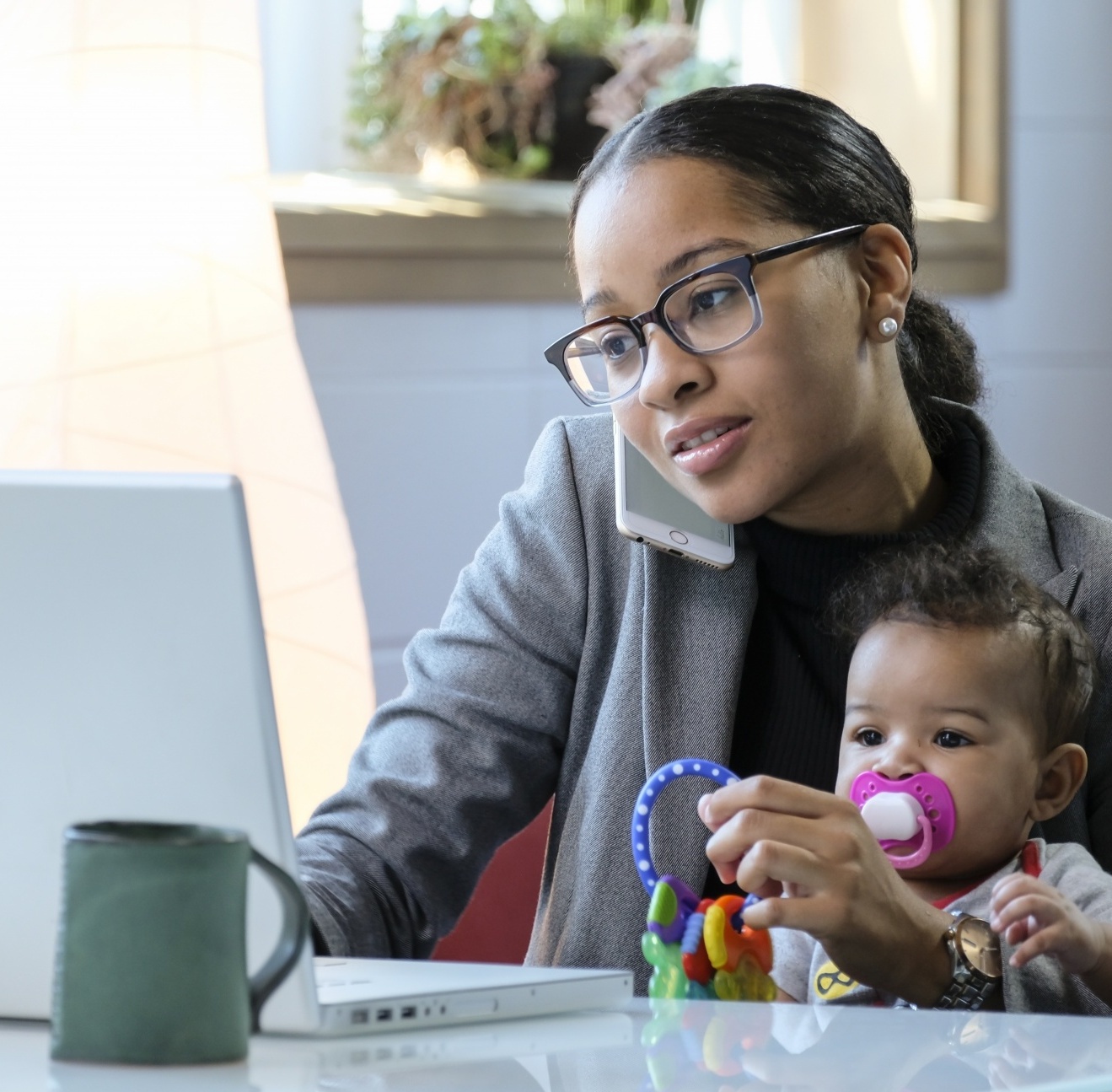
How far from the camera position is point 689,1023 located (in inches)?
34.8

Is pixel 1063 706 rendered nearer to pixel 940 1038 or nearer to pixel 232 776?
pixel 940 1038

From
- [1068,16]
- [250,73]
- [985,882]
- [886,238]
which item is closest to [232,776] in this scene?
[985,882]

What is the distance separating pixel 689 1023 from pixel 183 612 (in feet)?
1.14

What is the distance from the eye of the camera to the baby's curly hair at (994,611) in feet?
4.26

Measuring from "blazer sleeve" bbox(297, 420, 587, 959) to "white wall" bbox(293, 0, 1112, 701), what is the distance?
3.28 ft

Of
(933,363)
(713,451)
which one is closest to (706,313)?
(713,451)

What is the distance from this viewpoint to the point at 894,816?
3.94 feet

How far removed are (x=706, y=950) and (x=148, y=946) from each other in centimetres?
40

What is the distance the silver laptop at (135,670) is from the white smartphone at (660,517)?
0.72 metres

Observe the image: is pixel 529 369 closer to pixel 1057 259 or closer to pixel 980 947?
pixel 1057 259

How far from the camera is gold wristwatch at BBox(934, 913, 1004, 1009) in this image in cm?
111

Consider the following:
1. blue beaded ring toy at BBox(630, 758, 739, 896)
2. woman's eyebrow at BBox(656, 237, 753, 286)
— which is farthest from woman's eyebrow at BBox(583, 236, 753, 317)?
blue beaded ring toy at BBox(630, 758, 739, 896)

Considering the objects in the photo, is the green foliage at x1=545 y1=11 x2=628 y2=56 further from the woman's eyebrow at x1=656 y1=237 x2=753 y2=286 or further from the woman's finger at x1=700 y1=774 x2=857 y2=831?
the woman's finger at x1=700 y1=774 x2=857 y2=831

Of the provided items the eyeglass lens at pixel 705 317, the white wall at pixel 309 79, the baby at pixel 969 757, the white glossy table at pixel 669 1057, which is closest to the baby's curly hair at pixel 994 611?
the baby at pixel 969 757
